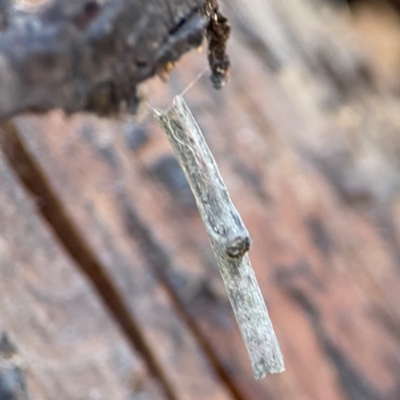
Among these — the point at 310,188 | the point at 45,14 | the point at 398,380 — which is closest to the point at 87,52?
the point at 45,14

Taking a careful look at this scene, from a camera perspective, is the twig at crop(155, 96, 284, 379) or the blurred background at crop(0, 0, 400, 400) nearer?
the twig at crop(155, 96, 284, 379)

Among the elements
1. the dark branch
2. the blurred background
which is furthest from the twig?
the blurred background

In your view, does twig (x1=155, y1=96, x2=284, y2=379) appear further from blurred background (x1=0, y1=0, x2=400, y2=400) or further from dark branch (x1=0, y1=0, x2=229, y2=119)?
blurred background (x1=0, y1=0, x2=400, y2=400)

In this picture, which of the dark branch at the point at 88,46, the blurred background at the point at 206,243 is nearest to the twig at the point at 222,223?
the dark branch at the point at 88,46

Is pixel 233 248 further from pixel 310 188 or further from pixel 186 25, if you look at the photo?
pixel 310 188

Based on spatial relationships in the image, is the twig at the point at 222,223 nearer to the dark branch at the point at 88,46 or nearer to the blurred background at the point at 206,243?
the dark branch at the point at 88,46
